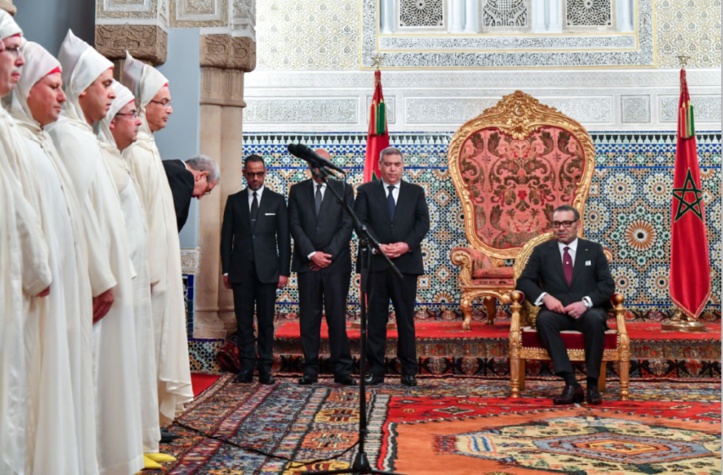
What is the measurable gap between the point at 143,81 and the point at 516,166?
16.7 ft

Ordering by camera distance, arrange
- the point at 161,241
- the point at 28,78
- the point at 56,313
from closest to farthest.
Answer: the point at 56,313 < the point at 28,78 < the point at 161,241

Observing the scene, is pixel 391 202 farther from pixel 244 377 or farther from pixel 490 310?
pixel 490 310

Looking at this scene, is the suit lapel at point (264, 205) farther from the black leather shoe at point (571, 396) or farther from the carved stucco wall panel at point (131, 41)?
the black leather shoe at point (571, 396)

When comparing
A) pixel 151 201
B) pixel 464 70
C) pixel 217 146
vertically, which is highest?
pixel 464 70

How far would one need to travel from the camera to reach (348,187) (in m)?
6.39

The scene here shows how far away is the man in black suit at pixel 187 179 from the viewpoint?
5.03m

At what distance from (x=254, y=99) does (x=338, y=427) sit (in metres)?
5.11

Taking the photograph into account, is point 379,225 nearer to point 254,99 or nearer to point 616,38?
point 254,99

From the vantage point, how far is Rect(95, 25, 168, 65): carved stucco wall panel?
6.48m

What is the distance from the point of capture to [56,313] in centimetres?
292

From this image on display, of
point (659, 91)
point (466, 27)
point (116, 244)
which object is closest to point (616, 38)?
point (659, 91)

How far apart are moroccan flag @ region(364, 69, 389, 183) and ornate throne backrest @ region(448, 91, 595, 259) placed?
0.74 m

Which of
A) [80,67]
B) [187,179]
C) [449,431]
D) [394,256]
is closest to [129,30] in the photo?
[187,179]

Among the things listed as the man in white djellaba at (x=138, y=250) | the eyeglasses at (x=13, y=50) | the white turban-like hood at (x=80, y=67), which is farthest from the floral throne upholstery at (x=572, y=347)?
the eyeglasses at (x=13, y=50)
